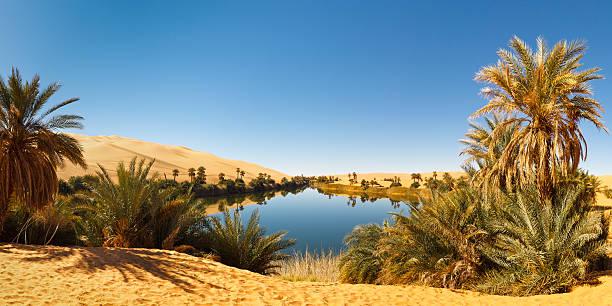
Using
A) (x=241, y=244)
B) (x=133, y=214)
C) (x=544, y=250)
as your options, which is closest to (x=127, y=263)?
(x=133, y=214)

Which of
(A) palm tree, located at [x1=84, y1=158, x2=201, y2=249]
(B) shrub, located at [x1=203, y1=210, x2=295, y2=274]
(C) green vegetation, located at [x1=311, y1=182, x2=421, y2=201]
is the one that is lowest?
(C) green vegetation, located at [x1=311, y1=182, x2=421, y2=201]

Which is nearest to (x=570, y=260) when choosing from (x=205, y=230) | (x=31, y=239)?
(x=205, y=230)

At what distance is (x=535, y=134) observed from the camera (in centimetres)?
762

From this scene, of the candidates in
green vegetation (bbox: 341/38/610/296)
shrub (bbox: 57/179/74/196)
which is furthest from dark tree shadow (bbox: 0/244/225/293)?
shrub (bbox: 57/179/74/196)

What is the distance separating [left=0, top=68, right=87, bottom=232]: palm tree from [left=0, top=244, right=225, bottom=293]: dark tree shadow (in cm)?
232

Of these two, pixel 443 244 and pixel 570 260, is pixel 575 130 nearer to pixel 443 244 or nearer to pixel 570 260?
pixel 570 260

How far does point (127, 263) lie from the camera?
5371mm

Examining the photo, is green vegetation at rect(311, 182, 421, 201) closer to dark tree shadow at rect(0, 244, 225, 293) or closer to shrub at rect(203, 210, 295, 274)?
shrub at rect(203, 210, 295, 274)

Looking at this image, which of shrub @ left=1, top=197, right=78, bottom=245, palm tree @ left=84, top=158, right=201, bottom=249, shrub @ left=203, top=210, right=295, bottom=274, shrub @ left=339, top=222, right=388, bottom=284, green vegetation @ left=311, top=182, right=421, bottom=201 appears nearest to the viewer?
palm tree @ left=84, top=158, right=201, bottom=249

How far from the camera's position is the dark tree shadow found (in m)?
4.85

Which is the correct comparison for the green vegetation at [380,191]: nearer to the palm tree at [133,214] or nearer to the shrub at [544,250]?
the shrub at [544,250]

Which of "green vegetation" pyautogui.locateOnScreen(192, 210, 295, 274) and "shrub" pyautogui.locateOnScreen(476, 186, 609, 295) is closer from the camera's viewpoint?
"shrub" pyautogui.locateOnScreen(476, 186, 609, 295)

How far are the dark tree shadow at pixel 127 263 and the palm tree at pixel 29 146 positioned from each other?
232cm

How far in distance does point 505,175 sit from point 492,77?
3581 mm
